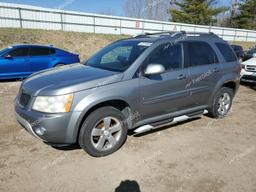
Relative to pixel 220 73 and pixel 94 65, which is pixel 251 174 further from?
pixel 94 65

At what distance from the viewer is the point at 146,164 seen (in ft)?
11.7

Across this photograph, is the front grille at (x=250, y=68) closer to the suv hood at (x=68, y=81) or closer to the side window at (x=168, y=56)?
the side window at (x=168, y=56)

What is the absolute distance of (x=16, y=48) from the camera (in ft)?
30.5

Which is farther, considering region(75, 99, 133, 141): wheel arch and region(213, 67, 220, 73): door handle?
region(213, 67, 220, 73): door handle

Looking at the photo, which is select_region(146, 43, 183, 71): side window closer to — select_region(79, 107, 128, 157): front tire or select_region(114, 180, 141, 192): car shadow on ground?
select_region(79, 107, 128, 157): front tire

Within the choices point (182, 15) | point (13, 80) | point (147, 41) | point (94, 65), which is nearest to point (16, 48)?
point (13, 80)

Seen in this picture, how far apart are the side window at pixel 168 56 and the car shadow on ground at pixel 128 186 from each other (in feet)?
6.36

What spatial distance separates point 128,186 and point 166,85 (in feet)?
6.16

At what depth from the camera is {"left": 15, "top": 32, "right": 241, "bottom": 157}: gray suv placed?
3.35 m

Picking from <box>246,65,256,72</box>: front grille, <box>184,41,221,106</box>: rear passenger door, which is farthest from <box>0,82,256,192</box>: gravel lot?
<box>246,65,256,72</box>: front grille

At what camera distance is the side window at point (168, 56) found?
4148 millimetres

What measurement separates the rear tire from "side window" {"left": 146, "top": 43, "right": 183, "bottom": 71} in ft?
4.72

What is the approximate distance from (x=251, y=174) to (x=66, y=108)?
2.74m

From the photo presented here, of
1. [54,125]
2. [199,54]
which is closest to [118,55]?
[199,54]
